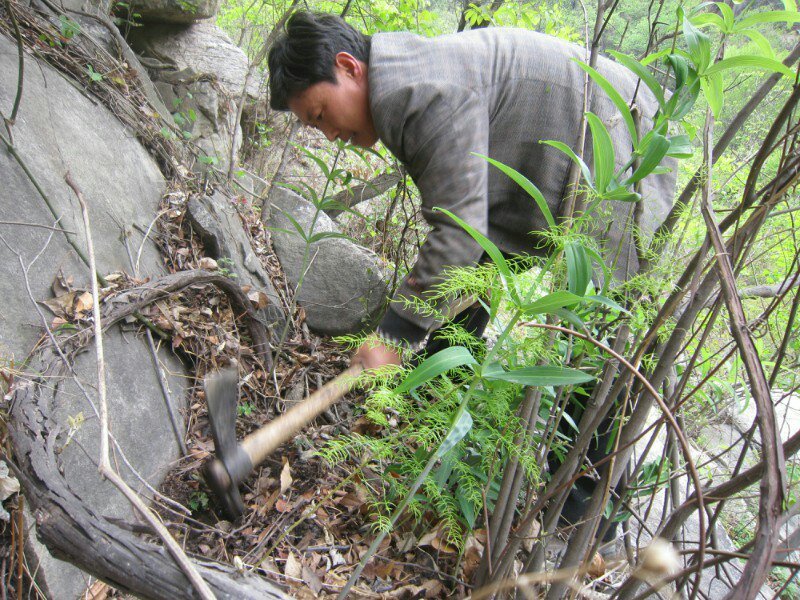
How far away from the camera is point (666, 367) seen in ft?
3.57

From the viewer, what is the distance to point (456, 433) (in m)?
1.09

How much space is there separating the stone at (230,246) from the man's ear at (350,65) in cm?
125

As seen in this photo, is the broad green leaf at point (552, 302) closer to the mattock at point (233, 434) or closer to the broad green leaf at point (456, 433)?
the broad green leaf at point (456, 433)

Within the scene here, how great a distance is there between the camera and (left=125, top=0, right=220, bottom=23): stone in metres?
4.33

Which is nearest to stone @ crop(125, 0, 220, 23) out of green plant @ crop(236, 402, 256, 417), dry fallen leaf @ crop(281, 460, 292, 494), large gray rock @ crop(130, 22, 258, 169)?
large gray rock @ crop(130, 22, 258, 169)

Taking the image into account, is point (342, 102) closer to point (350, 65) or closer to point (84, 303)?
point (350, 65)

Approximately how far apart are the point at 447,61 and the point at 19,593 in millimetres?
2184

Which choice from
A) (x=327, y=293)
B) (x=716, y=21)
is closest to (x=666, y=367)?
(x=716, y=21)

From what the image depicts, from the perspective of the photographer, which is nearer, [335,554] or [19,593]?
[19,593]

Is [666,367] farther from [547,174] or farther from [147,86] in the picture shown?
[147,86]

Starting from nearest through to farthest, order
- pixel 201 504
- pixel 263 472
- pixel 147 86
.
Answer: pixel 201 504
pixel 263 472
pixel 147 86

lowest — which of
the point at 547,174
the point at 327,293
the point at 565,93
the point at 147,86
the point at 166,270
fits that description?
the point at 327,293

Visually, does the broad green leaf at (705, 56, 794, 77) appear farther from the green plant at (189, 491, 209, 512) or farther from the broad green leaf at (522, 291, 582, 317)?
the green plant at (189, 491, 209, 512)

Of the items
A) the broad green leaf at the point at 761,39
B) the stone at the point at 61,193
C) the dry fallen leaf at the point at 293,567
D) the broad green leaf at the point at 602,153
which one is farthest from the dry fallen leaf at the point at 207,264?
the broad green leaf at the point at 761,39
